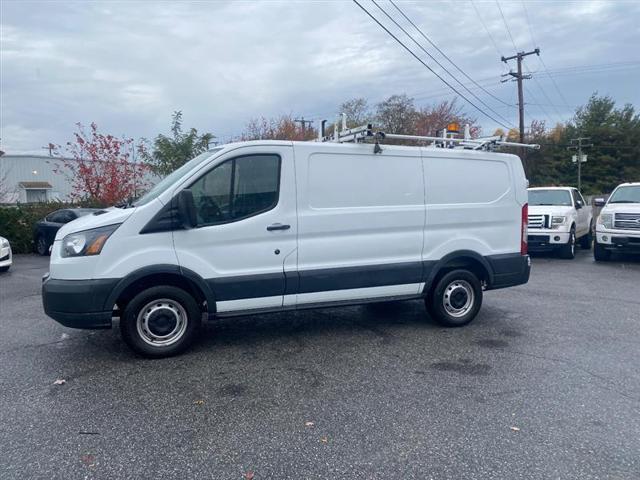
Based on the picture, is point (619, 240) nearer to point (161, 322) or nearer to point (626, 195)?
point (626, 195)

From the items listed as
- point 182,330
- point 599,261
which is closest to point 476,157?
point 182,330

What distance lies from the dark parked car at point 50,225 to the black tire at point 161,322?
1163 cm

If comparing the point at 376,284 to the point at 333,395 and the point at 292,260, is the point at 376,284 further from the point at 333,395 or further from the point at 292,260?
the point at 333,395

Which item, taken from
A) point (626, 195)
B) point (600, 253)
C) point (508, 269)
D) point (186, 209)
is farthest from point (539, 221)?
point (186, 209)

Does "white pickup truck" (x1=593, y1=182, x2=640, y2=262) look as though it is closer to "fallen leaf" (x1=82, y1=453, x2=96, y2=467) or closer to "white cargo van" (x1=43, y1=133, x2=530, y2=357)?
"white cargo van" (x1=43, y1=133, x2=530, y2=357)

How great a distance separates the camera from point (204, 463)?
3.15 metres

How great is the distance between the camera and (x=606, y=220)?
1212cm

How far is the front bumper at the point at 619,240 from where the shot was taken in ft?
37.8

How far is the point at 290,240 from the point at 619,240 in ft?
32.1

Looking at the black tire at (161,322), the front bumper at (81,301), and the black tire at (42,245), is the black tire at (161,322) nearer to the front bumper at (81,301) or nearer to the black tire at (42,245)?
the front bumper at (81,301)

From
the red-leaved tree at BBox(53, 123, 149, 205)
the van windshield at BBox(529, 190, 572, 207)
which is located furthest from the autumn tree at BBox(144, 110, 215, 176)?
the van windshield at BBox(529, 190, 572, 207)

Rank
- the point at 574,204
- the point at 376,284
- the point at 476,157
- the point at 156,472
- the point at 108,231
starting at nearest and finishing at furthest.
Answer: the point at 156,472
the point at 108,231
the point at 376,284
the point at 476,157
the point at 574,204

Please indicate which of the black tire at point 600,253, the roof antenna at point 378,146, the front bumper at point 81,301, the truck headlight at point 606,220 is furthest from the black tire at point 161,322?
the black tire at point 600,253

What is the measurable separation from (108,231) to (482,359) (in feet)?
12.9
